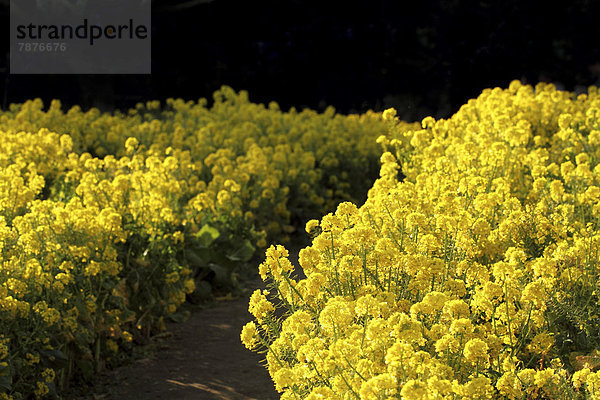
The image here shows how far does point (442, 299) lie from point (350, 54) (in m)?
12.3

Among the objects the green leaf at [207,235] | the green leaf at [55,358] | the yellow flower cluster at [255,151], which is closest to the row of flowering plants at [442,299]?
the green leaf at [55,358]

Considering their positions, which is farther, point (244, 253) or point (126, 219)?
point (244, 253)

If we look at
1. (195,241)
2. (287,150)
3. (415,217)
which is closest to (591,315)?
(415,217)

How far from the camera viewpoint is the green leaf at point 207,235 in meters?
6.88

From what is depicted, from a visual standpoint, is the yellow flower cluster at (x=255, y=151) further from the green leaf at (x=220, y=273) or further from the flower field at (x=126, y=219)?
the green leaf at (x=220, y=273)

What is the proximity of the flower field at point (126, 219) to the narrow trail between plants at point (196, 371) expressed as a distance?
17cm

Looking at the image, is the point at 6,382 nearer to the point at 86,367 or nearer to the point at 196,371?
the point at 86,367

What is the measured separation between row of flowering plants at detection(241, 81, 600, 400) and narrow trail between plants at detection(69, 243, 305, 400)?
1.40 m

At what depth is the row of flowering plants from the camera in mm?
2857

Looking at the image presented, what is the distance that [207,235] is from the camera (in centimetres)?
691

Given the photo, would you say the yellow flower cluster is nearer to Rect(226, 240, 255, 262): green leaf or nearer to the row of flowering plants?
Rect(226, 240, 255, 262): green leaf

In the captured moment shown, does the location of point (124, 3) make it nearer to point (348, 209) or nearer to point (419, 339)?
point (348, 209)

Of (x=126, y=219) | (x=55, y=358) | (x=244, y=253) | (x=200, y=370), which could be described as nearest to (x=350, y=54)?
(x=244, y=253)

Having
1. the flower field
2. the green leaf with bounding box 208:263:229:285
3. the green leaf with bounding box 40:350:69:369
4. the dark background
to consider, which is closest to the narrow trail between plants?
the flower field
